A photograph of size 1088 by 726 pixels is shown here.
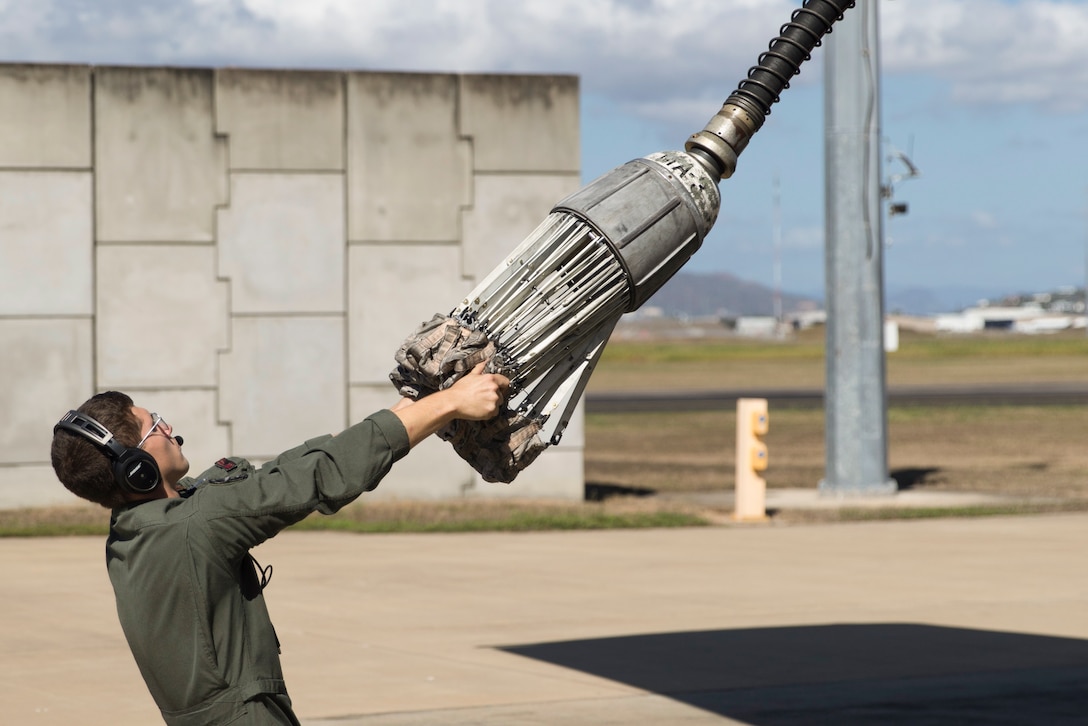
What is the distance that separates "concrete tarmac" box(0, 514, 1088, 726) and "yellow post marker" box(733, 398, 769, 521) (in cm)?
152

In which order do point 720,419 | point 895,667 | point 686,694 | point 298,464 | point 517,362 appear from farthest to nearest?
point 720,419
point 895,667
point 686,694
point 517,362
point 298,464

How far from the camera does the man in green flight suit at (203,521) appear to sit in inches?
142

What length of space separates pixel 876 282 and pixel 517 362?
1596 centimetres

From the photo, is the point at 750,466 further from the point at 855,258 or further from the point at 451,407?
the point at 451,407

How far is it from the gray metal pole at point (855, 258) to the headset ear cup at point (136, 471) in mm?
16844

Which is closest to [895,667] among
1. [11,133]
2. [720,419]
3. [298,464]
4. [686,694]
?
[686,694]

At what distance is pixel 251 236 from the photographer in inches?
705

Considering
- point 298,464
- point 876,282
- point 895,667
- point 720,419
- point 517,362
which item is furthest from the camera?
point 720,419

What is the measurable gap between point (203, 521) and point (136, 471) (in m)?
0.20

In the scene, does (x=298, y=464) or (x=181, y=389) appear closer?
(x=298, y=464)

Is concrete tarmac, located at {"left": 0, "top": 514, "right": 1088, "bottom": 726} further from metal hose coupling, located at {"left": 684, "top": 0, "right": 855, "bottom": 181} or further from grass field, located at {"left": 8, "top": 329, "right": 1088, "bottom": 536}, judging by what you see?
metal hose coupling, located at {"left": 684, "top": 0, "right": 855, "bottom": 181}

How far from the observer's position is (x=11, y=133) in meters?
17.4

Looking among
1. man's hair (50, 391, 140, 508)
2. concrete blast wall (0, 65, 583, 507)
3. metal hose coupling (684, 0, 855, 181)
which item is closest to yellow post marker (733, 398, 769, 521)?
concrete blast wall (0, 65, 583, 507)

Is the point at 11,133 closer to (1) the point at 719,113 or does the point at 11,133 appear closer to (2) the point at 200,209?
(2) the point at 200,209
